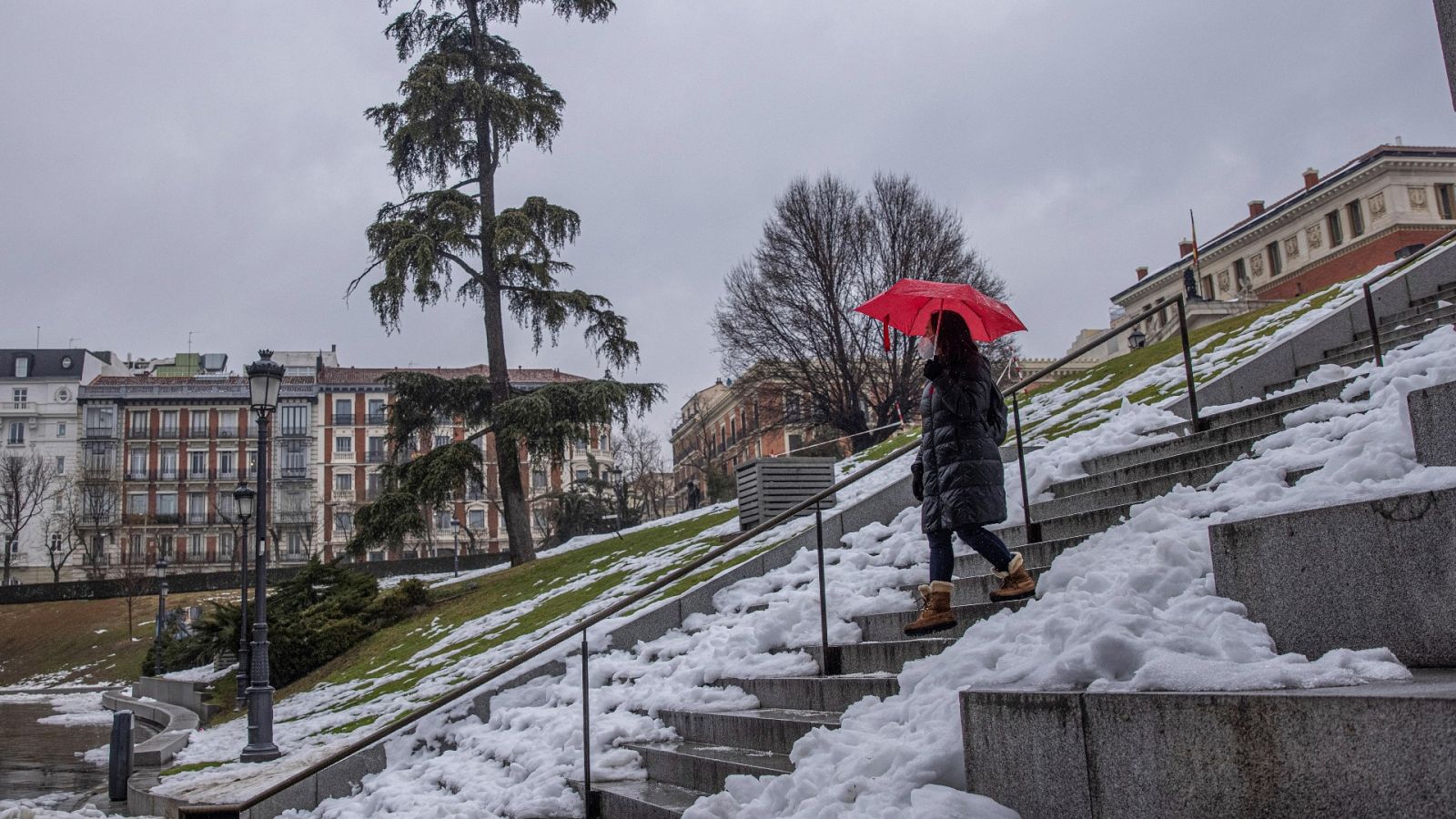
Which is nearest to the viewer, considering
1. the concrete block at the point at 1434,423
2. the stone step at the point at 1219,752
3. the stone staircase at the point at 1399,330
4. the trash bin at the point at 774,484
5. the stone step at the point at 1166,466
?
the stone step at the point at 1219,752

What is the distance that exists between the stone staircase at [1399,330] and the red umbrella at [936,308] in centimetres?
433

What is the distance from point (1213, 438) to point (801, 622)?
10.8 ft

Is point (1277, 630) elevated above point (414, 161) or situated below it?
below

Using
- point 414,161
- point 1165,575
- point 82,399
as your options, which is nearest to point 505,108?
point 414,161

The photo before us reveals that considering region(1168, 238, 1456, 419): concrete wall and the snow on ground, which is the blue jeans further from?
region(1168, 238, 1456, 419): concrete wall

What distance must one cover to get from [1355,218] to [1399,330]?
4641cm

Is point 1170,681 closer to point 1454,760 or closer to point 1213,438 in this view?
point 1454,760

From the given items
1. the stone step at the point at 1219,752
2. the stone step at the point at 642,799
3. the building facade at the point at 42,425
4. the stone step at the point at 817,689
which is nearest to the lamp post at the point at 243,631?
the stone step at the point at 642,799

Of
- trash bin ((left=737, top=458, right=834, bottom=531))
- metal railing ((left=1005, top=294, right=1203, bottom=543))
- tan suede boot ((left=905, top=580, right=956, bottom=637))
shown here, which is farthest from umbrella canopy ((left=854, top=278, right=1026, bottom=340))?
trash bin ((left=737, top=458, right=834, bottom=531))

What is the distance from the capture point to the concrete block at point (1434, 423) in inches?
153

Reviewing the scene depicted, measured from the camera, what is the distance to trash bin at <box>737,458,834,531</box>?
13.2 metres

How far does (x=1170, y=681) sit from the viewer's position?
333 cm

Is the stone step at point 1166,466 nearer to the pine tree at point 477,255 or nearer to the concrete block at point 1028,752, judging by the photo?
the concrete block at point 1028,752

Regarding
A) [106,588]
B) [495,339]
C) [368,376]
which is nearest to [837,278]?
[495,339]
